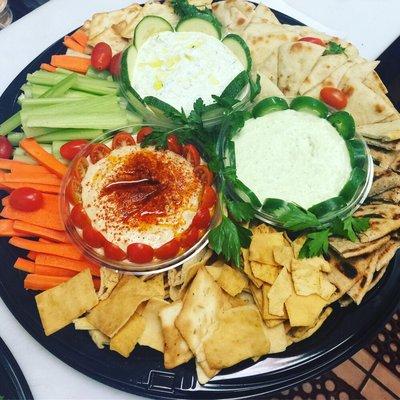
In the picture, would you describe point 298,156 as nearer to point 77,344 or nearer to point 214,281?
point 214,281

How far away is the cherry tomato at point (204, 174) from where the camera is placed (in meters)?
A: 2.80

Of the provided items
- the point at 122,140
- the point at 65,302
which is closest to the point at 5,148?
the point at 122,140

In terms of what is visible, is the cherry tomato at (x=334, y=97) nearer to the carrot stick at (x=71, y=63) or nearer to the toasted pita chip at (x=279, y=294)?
the toasted pita chip at (x=279, y=294)

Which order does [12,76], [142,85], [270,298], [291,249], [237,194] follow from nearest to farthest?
[270,298]
[291,249]
[237,194]
[142,85]
[12,76]

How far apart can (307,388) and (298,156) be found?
4.63ft

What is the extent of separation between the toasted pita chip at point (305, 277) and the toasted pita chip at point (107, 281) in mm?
962

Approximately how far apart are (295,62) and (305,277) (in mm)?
1463

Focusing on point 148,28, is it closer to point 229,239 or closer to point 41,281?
point 229,239

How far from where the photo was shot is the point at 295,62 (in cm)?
318

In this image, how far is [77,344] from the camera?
2.57 m

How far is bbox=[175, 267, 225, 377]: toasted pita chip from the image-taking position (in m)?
2.40

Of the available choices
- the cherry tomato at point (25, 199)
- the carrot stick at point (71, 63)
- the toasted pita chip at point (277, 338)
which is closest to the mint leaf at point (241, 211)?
the toasted pita chip at point (277, 338)

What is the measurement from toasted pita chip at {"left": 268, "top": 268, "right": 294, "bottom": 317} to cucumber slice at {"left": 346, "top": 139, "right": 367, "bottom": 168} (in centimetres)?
85

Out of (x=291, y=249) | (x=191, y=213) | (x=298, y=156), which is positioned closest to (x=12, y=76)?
(x=191, y=213)
